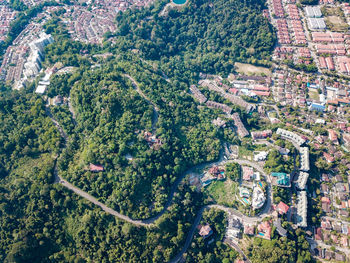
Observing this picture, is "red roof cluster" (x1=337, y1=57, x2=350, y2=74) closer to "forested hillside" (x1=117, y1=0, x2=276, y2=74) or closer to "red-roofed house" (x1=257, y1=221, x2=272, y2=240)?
"forested hillside" (x1=117, y1=0, x2=276, y2=74)

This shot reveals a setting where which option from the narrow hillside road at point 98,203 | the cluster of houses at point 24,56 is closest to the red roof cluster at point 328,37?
the narrow hillside road at point 98,203

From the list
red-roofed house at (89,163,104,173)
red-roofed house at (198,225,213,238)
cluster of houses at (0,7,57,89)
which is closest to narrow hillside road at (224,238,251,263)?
red-roofed house at (198,225,213,238)

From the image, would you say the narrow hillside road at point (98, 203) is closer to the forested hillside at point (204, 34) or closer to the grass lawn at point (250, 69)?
the forested hillside at point (204, 34)

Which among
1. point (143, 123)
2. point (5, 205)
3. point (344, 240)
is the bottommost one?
point (344, 240)

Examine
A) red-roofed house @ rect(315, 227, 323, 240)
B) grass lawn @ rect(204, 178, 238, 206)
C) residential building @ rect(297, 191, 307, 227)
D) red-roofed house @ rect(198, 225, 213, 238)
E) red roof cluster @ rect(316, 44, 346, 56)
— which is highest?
red roof cluster @ rect(316, 44, 346, 56)

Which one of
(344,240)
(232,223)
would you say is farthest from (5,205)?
(344,240)

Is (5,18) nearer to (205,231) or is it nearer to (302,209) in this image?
(205,231)

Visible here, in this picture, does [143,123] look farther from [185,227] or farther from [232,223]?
[232,223]
